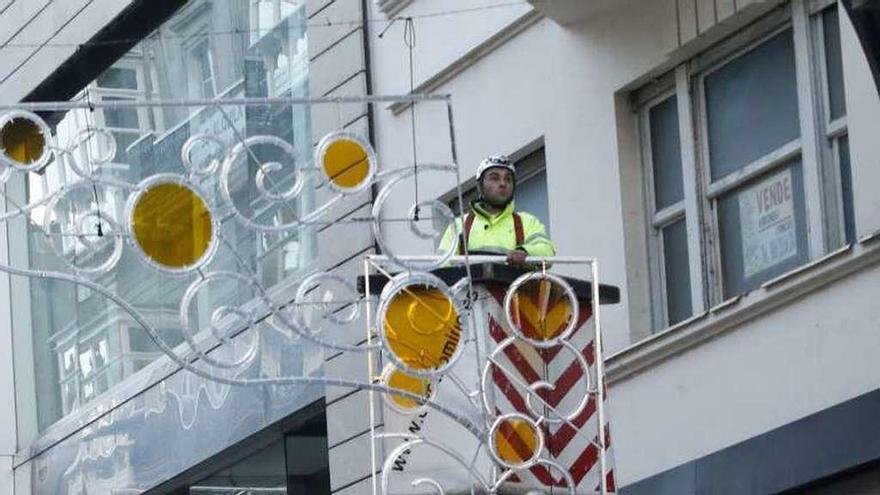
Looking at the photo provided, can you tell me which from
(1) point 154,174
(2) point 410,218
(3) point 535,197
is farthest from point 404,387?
(1) point 154,174

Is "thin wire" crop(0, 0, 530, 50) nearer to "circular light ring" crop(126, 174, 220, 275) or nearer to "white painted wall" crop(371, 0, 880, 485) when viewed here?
"white painted wall" crop(371, 0, 880, 485)

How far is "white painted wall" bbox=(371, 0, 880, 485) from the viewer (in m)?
17.7

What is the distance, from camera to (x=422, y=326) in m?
16.4

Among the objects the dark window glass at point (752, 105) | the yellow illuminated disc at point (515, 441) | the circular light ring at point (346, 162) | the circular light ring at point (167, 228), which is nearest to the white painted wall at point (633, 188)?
the dark window glass at point (752, 105)

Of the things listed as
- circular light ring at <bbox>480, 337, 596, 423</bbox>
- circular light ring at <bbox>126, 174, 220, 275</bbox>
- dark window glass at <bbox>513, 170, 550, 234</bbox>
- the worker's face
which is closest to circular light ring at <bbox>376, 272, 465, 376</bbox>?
circular light ring at <bbox>480, 337, 596, 423</bbox>

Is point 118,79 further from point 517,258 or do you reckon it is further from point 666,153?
point 517,258

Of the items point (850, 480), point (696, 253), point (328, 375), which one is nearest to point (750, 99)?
point (696, 253)

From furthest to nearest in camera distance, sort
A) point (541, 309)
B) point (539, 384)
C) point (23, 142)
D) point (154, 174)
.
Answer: point (154, 174) → point (23, 142) → point (541, 309) → point (539, 384)

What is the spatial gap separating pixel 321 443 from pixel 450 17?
14.7ft

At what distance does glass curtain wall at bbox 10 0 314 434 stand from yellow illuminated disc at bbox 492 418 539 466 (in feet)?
22.0

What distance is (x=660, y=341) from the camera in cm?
1927

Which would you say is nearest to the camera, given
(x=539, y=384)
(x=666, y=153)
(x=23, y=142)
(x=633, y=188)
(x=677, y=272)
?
(x=539, y=384)

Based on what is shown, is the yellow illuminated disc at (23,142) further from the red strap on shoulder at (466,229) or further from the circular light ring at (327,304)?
the red strap on shoulder at (466,229)

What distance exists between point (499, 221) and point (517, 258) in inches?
39.1
